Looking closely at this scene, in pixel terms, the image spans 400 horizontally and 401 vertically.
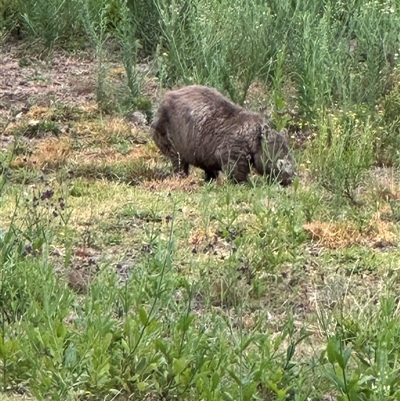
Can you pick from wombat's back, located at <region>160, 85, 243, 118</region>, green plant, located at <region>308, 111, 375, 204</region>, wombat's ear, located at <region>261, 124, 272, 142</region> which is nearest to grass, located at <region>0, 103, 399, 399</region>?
green plant, located at <region>308, 111, 375, 204</region>

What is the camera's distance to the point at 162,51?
521 inches

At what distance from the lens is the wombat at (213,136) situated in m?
9.20

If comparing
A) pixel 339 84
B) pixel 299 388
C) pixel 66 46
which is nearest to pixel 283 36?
pixel 339 84

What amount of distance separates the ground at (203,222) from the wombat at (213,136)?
0.18 metres

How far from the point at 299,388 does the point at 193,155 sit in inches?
193

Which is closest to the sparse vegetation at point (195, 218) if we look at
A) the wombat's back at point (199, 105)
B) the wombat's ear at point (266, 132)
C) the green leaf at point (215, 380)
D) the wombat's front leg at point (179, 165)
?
the green leaf at point (215, 380)

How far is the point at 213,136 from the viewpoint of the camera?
938 cm

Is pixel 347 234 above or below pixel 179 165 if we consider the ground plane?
above

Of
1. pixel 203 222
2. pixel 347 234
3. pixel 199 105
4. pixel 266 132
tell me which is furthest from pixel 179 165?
pixel 347 234

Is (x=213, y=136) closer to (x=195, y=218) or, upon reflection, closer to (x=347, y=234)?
(x=195, y=218)

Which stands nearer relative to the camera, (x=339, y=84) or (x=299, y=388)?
(x=299, y=388)

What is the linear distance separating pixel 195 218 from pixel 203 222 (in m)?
0.40

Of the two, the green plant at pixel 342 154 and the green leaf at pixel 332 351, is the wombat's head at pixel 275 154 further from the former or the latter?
the green leaf at pixel 332 351

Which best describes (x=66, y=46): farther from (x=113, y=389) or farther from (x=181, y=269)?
(x=113, y=389)
